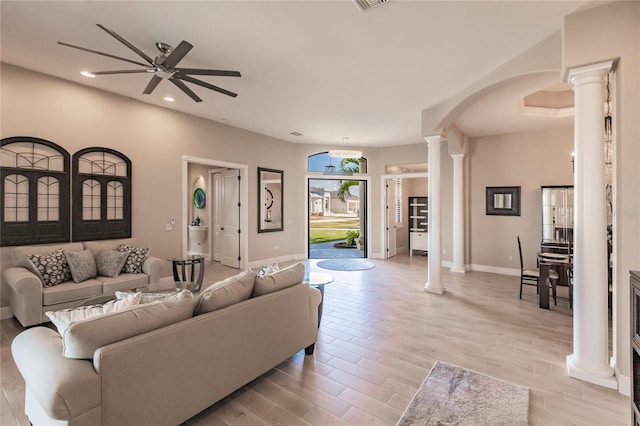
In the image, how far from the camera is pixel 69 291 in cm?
355

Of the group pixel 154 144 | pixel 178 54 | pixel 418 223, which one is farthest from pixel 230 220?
pixel 418 223

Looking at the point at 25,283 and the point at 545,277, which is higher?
the point at 25,283

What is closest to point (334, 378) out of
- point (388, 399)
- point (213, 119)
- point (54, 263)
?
point (388, 399)

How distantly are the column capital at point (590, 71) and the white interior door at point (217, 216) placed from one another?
680 cm

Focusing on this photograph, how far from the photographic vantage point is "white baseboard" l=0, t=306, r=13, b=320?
3.73 m

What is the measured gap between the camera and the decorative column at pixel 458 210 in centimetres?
669

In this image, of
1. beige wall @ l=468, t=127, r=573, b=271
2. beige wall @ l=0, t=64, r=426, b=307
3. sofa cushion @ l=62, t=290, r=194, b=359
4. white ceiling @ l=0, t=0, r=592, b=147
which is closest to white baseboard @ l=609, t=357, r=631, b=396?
white ceiling @ l=0, t=0, r=592, b=147

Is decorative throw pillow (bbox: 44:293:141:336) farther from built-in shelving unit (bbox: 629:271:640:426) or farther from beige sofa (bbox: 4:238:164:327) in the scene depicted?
built-in shelving unit (bbox: 629:271:640:426)

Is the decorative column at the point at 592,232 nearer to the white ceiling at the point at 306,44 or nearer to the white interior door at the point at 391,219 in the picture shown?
the white ceiling at the point at 306,44

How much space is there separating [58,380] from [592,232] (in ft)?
12.3

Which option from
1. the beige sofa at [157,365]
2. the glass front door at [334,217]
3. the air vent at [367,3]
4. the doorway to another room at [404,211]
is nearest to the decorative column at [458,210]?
the doorway to another room at [404,211]

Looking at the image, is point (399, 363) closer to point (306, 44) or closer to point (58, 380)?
point (58, 380)

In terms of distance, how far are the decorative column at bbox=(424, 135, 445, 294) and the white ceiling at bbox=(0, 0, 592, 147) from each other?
776 mm

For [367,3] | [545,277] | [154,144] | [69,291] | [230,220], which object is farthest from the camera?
[230,220]
